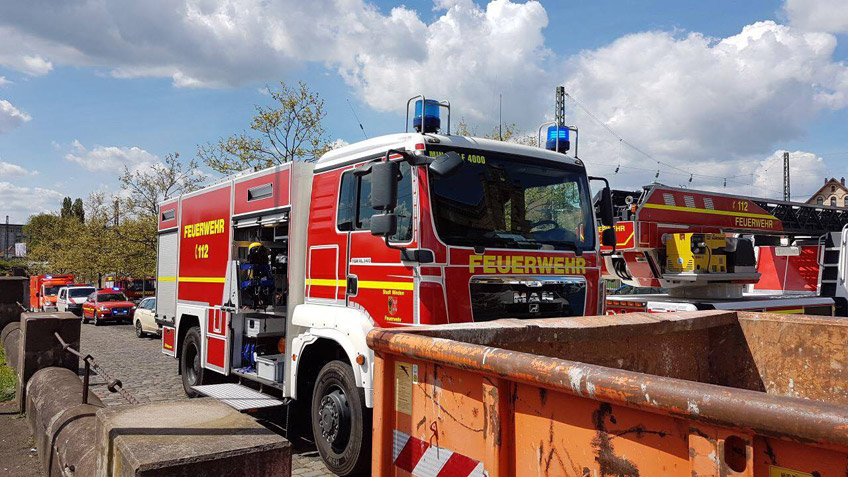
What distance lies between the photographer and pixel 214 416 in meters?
2.85

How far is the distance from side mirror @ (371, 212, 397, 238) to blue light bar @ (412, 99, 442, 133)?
953 millimetres

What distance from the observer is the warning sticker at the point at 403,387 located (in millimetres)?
2703

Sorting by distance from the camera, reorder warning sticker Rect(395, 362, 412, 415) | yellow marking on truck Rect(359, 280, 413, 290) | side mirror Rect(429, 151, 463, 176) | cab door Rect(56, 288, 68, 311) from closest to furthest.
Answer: warning sticker Rect(395, 362, 412, 415), side mirror Rect(429, 151, 463, 176), yellow marking on truck Rect(359, 280, 413, 290), cab door Rect(56, 288, 68, 311)

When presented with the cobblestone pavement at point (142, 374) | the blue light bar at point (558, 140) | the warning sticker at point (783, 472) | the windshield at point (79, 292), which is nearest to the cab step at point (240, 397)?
the cobblestone pavement at point (142, 374)

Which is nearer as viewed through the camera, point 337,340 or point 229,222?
point 337,340

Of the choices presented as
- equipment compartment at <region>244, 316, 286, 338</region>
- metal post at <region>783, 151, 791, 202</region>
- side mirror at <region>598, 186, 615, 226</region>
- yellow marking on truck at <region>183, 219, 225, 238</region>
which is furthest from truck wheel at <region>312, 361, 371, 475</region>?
metal post at <region>783, 151, 791, 202</region>

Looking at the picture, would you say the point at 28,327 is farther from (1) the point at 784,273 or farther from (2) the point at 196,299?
(1) the point at 784,273

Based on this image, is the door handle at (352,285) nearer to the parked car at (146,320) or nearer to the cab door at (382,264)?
the cab door at (382,264)

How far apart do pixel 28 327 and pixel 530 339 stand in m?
6.31

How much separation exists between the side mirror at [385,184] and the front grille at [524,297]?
3.24 feet

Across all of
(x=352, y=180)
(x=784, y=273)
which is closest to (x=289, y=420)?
(x=352, y=180)

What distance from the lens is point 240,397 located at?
6703 millimetres

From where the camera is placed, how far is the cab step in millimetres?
6254

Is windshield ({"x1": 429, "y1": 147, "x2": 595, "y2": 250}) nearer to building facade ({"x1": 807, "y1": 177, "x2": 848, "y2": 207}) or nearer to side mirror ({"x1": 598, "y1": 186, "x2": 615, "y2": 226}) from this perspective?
side mirror ({"x1": 598, "y1": 186, "x2": 615, "y2": 226})
